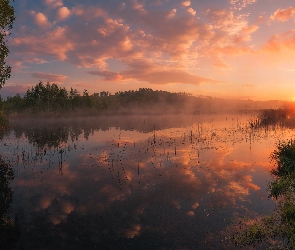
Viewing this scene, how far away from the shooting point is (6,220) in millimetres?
12859

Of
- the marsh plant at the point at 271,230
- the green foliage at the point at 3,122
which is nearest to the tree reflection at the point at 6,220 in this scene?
the green foliage at the point at 3,122

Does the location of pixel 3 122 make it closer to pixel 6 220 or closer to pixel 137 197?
pixel 6 220

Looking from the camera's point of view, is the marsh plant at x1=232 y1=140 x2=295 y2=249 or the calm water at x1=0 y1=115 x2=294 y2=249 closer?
the marsh plant at x1=232 y1=140 x2=295 y2=249

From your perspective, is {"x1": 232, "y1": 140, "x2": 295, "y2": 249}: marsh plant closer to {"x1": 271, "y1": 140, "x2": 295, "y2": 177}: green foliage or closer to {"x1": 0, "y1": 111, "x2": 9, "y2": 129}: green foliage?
{"x1": 271, "y1": 140, "x2": 295, "y2": 177}: green foliage

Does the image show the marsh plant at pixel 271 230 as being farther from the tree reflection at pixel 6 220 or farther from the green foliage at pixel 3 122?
the green foliage at pixel 3 122

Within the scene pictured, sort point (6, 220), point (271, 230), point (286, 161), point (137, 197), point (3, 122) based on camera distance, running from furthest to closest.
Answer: point (3, 122), point (286, 161), point (137, 197), point (6, 220), point (271, 230)

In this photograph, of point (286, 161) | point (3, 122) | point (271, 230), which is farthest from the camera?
point (3, 122)

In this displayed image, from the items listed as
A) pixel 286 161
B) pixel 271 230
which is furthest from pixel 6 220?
pixel 286 161

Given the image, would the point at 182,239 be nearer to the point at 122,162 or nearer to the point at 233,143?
the point at 122,162

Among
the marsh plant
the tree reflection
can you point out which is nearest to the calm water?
the tree reflection

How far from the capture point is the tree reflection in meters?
10.9

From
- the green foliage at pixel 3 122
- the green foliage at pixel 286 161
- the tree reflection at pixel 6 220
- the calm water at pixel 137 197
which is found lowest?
the tree reflection at pixel 6 220

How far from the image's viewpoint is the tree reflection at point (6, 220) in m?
10.9

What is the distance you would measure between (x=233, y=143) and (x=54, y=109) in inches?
4146
